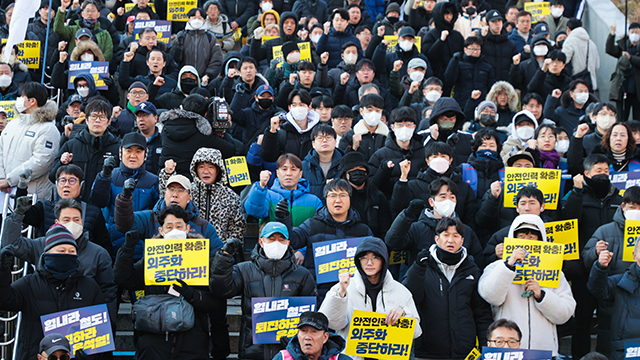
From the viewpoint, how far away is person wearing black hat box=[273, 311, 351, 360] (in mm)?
6094

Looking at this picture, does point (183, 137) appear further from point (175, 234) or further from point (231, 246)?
point (231, 246)

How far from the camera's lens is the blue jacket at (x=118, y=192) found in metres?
8.18

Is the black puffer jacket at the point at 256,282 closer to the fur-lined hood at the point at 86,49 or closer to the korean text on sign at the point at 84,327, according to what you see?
the korean text on sign at the point at 84,327

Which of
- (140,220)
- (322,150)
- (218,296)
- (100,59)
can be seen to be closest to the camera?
(218,296)

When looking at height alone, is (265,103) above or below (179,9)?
below

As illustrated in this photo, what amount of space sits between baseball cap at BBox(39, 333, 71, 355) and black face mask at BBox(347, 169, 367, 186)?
364 cm

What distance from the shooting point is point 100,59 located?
12516mm

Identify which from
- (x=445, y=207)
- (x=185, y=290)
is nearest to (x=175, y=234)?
(x=185, y=290)

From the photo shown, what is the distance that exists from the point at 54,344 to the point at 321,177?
400cm

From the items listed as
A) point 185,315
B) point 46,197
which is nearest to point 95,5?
point 46,197

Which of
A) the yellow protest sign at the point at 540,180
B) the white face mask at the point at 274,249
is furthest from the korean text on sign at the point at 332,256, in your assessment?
the yellow protest sign at the point at 540,180

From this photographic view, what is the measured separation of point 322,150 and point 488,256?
8.04 ft

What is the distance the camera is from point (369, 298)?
6.91 m

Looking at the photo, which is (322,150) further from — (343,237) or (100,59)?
(100,59)
